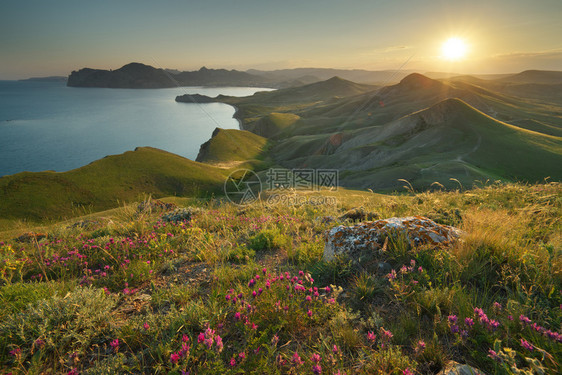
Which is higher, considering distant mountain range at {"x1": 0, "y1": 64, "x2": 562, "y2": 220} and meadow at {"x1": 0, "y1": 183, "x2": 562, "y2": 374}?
meadow at {"x1": 0, "y1": 183, "x2": 562, "y2": 374}

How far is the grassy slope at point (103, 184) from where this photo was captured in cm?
4625

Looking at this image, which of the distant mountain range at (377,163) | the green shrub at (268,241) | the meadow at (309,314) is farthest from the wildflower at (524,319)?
the distant mountain range at (377,163)

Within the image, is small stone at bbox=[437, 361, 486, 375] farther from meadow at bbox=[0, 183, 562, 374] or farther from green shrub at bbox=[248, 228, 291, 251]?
green shrub at bbox=[248, 228, 291, 251]

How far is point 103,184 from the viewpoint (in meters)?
57.4

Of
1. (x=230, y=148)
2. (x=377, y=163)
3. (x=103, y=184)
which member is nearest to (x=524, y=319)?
(x=103, y=184)

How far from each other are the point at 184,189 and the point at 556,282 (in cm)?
6619

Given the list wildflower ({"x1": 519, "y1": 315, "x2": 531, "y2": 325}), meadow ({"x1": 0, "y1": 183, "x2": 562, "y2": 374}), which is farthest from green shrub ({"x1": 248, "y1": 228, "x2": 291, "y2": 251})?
wildflower ({"x1": 519, "y1": 315, "x2": 531, "y2": 325})

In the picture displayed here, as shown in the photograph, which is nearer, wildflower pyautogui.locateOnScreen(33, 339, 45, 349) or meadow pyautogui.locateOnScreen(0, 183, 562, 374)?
meadow pyautogui.locateOnScreen(0, 183, 562, 374)

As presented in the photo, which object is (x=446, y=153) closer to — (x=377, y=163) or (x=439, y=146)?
(x=439, y=146)

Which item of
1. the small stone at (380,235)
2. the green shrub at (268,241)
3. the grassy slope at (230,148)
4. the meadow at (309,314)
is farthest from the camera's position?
the grassy slope at (230,148)

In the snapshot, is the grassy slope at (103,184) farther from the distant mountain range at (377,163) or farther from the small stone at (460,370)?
the small stone at (460,370)

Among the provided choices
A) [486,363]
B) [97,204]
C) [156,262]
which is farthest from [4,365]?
[97,204]

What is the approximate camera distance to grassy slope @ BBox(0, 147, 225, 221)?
4625 centimetres

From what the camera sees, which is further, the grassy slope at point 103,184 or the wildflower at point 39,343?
the grassy slope at point 103,184
